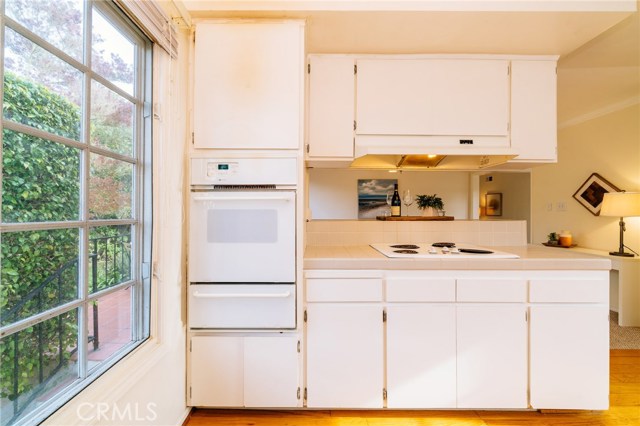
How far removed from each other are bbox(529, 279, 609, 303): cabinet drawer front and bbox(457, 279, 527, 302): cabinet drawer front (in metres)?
0.07

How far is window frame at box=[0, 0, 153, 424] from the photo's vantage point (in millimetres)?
939

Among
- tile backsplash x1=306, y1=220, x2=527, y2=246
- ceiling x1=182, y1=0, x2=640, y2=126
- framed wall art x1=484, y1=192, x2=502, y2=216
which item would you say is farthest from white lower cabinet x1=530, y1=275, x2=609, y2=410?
framed wall art x1=484, y1=192, x2=502, y2=216

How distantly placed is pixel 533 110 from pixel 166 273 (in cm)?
243

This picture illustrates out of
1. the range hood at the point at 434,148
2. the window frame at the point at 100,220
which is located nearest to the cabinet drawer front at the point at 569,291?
the range hood at the point at 434,148

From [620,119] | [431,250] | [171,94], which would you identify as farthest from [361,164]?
[620,119]

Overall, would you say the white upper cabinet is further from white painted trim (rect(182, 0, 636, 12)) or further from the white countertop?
the white countertop

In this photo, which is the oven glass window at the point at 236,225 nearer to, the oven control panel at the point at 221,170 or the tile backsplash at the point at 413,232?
the oven control panel at the point at 221,170

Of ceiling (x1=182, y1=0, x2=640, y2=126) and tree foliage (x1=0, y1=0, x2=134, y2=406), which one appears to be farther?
ceiling (x1=182, y1=0, x2=640, y2=126)

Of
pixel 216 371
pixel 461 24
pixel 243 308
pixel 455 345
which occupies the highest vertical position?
pixel 461 24

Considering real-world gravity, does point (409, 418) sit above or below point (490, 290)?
below

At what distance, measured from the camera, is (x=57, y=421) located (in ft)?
3.15

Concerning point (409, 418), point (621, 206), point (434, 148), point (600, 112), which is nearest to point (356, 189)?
point (434, 148)

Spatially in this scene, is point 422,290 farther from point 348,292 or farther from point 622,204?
point 622,204

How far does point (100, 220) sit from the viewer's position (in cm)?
122
